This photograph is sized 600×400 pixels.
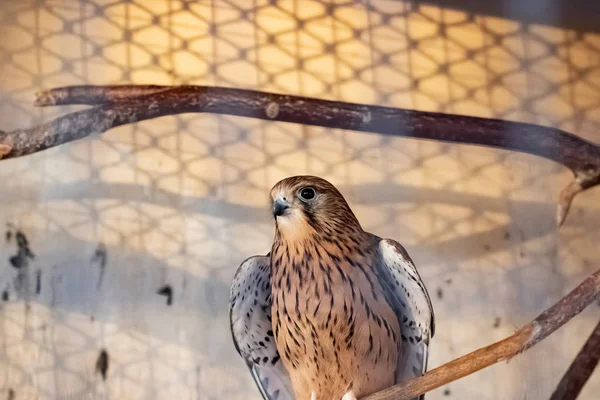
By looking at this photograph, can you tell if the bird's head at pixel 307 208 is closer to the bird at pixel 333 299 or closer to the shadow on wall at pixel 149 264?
the bird at pixel 333 299

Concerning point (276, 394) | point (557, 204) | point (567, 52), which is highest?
point (567, 52)

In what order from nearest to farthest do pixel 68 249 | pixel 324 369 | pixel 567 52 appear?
1. pixel 324 369
2. pixel 68 249
3. pixel 567 52

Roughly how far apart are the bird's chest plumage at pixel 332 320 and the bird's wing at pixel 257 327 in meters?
0.06

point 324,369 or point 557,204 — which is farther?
point 557,204

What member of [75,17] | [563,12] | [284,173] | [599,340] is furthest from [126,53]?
[599,340]

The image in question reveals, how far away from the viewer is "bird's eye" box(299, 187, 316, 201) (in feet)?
3.74

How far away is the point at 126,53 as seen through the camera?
4.47 feet

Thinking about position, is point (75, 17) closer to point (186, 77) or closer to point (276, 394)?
point (186, 77)

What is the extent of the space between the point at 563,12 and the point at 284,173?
666 millimetres

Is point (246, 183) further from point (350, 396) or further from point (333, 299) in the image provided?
point (350, 396)

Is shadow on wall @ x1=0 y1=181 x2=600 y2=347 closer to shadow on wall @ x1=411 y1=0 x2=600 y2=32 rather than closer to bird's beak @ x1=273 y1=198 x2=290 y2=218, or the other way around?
bird's beak @ x1=273 y1=198 x2=290 y2=218

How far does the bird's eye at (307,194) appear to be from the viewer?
114 centimetres

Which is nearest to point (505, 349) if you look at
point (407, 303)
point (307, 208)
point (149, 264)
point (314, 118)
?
point (407, 303)

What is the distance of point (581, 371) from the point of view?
127 cm
